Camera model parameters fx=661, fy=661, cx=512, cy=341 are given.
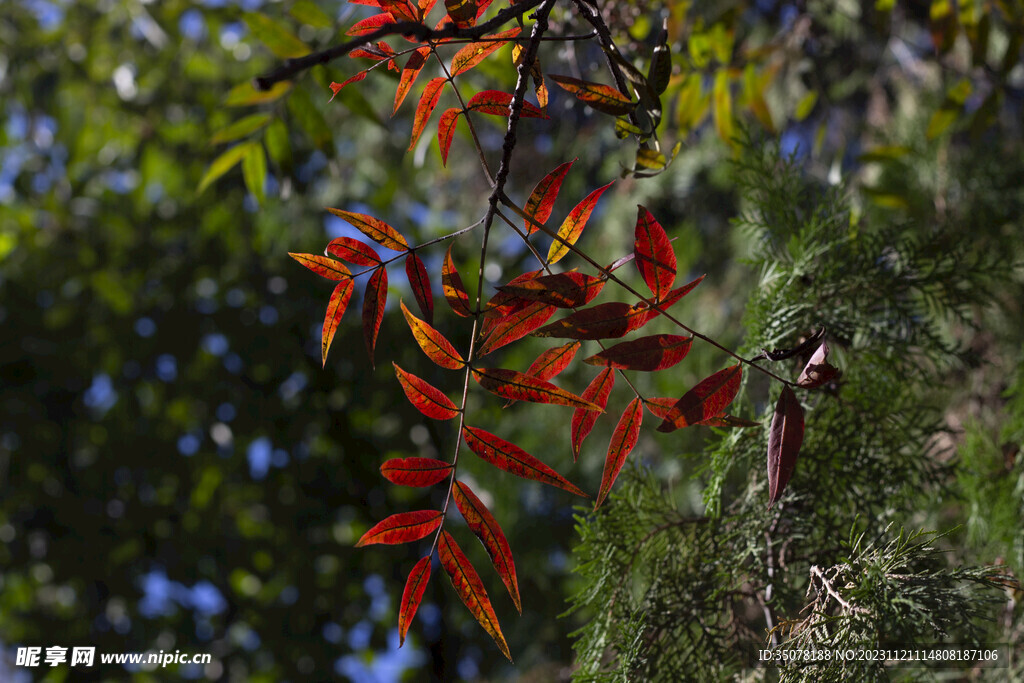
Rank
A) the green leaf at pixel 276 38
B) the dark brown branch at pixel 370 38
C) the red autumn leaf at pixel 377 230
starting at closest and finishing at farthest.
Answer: the dark brown branch at pixel 370 38 < the red autumn leaf at pixel 377 230 < the green leaf at pixel 276 38

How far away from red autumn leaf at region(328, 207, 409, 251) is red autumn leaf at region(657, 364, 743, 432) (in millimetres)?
121

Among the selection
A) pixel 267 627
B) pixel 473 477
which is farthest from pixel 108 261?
pixel 473 477

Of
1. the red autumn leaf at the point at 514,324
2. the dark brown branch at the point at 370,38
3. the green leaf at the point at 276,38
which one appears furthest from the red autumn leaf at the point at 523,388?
the green leaf at the point at 276,38

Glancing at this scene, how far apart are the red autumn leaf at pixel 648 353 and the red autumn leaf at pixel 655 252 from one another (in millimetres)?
19

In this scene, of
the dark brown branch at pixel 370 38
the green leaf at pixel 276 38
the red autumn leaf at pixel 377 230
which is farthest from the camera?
the green leaf at pixel 276 38

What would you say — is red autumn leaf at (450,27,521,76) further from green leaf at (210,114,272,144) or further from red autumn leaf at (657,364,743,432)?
green leaf at (210,114,272,144)

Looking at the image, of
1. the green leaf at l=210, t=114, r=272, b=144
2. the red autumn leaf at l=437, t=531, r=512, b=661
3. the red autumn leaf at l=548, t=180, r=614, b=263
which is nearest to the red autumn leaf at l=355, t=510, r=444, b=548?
the red autumn leaf at l=437, t=531, r=512, b=661

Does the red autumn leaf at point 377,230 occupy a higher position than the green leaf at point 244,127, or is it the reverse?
the red autumn leaf at point 377,230

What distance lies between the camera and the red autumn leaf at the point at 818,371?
0.79 ft

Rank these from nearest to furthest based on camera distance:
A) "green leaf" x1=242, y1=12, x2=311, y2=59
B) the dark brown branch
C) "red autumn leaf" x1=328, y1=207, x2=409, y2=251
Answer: the dark brown branch < "red autumn leaf" x1=328, y1=207, x2=409, y2=251 < "green leaf" x1=242, y1=12, x2=311, y2=59

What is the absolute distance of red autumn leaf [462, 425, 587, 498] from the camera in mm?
254

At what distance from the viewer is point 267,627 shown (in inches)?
44.8

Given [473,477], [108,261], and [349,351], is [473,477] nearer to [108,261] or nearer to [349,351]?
[349,351]

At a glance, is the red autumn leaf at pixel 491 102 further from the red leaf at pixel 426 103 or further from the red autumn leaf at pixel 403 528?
the red autumn leaf at pixel 403 528
